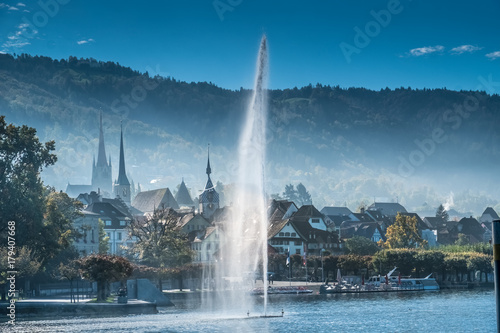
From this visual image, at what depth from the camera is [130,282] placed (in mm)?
98625

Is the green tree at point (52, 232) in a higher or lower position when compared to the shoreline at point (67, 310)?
higher

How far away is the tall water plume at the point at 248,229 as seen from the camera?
7606 centimetres

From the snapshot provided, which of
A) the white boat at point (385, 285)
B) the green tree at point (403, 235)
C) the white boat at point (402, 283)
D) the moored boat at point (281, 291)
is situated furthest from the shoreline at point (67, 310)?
the green tree at point (403, 235)

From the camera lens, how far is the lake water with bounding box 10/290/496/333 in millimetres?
71625

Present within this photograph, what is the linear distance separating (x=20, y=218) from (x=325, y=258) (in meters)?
72.1

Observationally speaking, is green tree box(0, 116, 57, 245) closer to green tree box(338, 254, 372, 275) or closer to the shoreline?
the shoreline

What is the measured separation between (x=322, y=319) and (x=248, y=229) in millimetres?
77276

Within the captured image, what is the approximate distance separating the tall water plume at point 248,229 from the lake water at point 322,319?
565 centimetres

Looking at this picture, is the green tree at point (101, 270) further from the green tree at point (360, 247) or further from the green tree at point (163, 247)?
the green tree at point (360, 247)

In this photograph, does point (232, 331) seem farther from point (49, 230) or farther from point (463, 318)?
point (49, 230)

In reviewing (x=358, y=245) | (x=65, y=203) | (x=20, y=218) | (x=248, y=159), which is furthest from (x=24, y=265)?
(x=358, y=245)

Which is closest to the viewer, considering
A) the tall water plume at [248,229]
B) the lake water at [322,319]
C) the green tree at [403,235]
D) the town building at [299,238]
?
the lake water at [322,319]

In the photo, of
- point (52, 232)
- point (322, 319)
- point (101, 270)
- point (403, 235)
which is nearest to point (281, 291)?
point (101, 270)

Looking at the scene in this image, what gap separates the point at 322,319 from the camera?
79.9m
